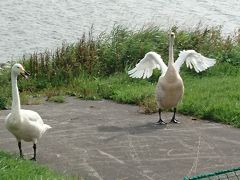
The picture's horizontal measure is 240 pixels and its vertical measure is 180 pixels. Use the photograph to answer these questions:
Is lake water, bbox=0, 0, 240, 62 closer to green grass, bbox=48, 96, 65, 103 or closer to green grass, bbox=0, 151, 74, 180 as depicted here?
green grass, bbox=48, 96, 65, 103

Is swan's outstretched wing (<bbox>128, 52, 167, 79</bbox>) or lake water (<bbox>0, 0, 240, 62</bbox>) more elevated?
swan's outstretched wing (<bbox>128, 52, 167, 79</bbox>)

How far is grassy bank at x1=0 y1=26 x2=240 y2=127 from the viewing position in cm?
1179

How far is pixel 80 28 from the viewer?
22.2 metres

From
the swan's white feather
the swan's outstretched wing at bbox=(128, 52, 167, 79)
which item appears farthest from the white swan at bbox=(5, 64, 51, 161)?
the swan's outstretched wing at bbox=(128, 52, 167, 79)

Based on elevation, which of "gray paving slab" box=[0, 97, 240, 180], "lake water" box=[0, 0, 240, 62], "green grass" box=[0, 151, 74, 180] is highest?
"green grass" box=[0, 151, 74, 180]

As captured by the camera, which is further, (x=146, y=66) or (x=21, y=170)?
(x=146, y=66)

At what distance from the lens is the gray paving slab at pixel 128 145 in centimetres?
790

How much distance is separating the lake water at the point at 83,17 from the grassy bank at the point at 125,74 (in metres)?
3.93

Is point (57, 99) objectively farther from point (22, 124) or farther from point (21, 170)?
point (21, 170)

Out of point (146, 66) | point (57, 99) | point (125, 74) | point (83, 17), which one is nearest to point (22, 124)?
point (146, 66)

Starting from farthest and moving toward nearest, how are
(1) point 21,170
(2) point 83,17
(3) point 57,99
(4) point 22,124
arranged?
1. (2) point 83,17
2. (3) point 57,99
3. (4) point 22,124
4. (1) point 21,170

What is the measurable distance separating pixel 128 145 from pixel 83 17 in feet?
50.9

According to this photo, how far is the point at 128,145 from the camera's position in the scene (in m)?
9.05

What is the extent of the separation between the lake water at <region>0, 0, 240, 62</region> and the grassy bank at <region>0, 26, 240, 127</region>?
3.93 m
